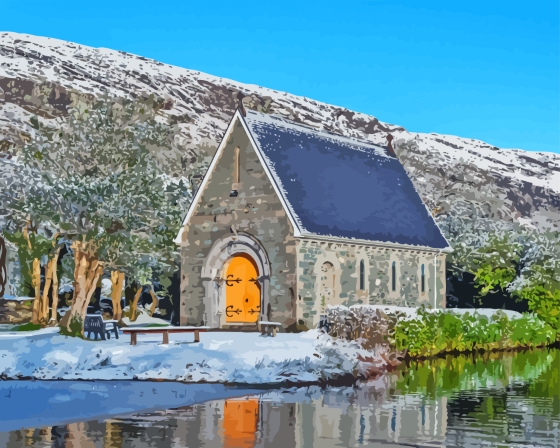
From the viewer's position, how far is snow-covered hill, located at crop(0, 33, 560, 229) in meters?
132

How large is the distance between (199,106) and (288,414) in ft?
485

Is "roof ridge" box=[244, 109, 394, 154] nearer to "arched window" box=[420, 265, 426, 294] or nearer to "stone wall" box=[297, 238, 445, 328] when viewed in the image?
"stone wall" box=[297, 238, 445, 328]

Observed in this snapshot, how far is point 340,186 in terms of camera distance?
129ft

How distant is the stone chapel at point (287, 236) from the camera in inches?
1403

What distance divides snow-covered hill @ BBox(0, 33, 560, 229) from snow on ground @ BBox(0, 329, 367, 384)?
293ft

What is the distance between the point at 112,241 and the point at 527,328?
18.7 m

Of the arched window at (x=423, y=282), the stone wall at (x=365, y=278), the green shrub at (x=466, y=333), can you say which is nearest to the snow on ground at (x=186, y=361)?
the green shrub at (x=466, y=333)

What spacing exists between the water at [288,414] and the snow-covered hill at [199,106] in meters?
94.7

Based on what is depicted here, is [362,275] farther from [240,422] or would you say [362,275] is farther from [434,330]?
[240,422]

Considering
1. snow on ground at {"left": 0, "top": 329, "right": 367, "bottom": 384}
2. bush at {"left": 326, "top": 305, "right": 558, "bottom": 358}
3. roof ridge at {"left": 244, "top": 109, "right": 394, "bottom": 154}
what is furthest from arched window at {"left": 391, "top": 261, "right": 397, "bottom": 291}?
snow on ground at {"left": 0, "top": 329, "right": 367, "bottom": 384}

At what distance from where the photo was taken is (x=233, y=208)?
1467 inches

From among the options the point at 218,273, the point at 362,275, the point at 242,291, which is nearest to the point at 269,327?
the point at 218,273

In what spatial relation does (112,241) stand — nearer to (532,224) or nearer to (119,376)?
(119,376)

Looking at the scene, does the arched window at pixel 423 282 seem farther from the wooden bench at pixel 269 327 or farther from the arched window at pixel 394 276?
the wooden bench at pixel 269 327
